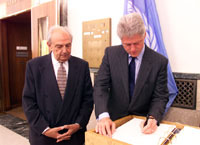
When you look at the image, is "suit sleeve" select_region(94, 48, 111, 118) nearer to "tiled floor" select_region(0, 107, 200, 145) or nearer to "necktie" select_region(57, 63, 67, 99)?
"necktie" select_region(57, 63, 67, 99)

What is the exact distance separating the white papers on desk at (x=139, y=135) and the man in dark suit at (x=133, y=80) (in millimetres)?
212

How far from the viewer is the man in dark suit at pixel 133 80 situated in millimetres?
1232

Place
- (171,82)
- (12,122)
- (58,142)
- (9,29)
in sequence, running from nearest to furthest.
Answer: (58,142)
(171,82)
(12,122)
(9,29)

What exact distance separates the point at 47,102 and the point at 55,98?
7cm

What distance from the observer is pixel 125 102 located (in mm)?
1354

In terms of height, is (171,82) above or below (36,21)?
below

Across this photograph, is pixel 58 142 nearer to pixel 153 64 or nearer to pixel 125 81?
pixel 125 81

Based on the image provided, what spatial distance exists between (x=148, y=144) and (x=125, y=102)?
57 cm

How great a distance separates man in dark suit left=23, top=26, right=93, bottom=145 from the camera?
60.6 inches

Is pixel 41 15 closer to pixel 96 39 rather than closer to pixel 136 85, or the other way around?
pixel 96 39

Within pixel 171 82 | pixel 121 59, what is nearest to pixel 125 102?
pixel 121 59

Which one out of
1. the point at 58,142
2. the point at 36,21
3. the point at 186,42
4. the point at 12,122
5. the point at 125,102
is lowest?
the point at 12,122

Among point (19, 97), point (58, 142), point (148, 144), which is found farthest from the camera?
point (19, 97)

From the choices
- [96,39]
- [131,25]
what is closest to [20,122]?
[96,39]
